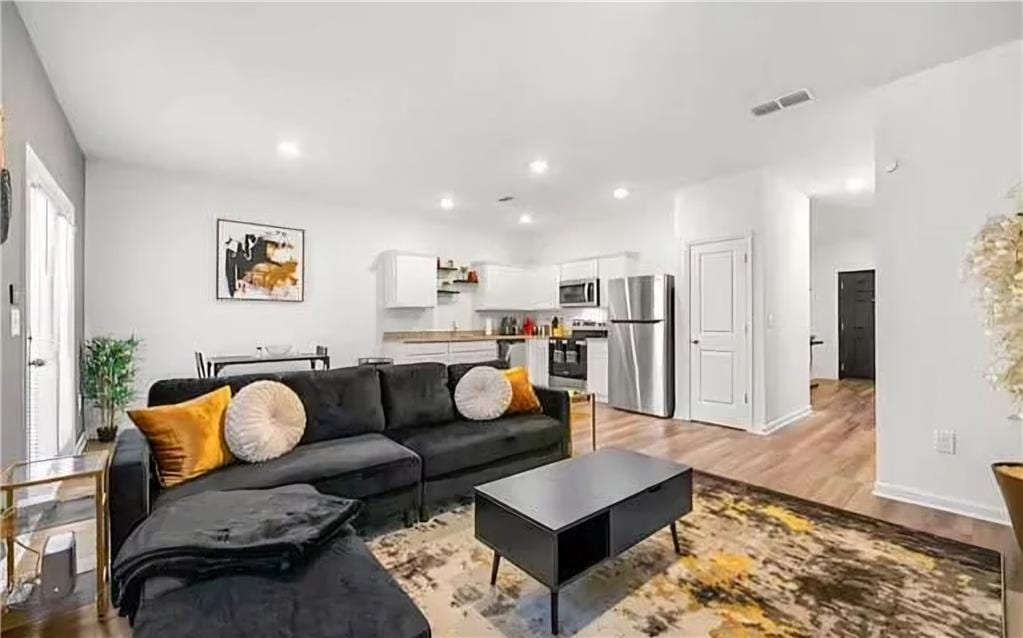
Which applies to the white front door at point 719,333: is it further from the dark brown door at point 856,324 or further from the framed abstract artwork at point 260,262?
the dark brown door at point 856,324

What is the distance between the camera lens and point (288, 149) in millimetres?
4168

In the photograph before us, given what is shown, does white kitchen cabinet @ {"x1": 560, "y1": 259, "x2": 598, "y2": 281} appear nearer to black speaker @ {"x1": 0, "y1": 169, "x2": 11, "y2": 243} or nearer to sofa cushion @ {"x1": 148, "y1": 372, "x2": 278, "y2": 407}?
sofa cushion @ {"x1": 148, "y1": 372, "x2": 278, "y2": 407}

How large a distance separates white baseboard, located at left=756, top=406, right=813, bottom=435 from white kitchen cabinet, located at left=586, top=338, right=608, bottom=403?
2071mm

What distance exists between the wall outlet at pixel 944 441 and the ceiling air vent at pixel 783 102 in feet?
7.37

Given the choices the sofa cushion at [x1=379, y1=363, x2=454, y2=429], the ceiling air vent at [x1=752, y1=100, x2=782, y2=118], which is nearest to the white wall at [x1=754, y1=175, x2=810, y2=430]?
the ceiling air vent at [x1=752, y1=100, x2=782, y2=118]

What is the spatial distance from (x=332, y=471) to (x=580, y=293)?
525 centimetres

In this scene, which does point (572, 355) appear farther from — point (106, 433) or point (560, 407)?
point (106, 433)

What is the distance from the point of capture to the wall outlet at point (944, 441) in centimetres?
286

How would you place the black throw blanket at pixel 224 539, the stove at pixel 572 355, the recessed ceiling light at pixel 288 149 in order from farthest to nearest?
the stove at pixel 572 355
the recessed ceiling light at pixel 288 149
the black throw blanket at pixel 224 539

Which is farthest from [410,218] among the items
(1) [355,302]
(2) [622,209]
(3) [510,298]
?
(2) [622,209]

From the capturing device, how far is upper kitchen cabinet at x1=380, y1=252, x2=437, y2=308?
252 inches

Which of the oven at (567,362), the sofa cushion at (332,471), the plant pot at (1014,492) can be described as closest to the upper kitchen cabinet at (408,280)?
the oven at (567,362)

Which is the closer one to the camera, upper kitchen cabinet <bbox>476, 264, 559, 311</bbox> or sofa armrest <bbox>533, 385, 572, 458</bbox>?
sofa armrest <bbox>533, 385, 572, 458</bbox>

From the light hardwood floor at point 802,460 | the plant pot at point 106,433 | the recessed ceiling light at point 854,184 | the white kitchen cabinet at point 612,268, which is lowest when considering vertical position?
the light hardwood floor at point 802,460
